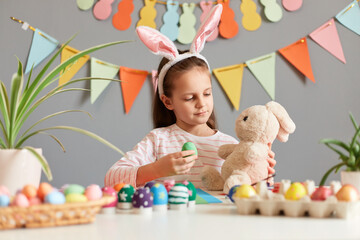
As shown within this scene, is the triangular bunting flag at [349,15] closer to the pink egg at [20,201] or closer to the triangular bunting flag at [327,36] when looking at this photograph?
the triangular bunting flag at [327,36]

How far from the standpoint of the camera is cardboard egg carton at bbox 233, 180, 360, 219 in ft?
2.10

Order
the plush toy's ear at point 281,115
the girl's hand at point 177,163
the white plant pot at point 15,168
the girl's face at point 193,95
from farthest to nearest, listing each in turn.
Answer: the girl's face at point 193,95 < the plush toy's ear at point 281,115 < the girl's hand at point 177,163 < the white plant pot at point 15,168

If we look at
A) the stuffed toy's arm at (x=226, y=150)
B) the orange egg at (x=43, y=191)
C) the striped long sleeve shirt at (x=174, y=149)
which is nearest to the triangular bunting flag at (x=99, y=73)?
the striped long sleeve shirt at (x=174, y=149)

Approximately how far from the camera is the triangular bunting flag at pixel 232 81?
2.06 m

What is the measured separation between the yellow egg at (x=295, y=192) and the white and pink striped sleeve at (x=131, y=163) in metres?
0.64

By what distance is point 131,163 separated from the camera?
1344mm

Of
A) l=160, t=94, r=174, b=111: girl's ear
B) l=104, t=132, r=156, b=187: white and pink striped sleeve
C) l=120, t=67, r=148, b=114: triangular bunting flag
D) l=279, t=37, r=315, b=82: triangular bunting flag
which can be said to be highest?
l=279, t=37, r=315, b=82: triangular bunting flag

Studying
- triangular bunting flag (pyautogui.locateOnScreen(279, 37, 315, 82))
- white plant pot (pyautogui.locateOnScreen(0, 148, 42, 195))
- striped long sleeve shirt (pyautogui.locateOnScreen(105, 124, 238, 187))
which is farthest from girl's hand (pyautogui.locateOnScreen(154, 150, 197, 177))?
triangular bunting flag (pyautogui.locateOnScreen(279, 37, 315, 82))

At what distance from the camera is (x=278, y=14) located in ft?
6.85

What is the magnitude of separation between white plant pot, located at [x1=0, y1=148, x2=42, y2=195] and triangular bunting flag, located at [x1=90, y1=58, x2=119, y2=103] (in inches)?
45.6

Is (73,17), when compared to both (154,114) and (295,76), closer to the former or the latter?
(154,114)

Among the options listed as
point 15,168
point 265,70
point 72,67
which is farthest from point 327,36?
point 15,168

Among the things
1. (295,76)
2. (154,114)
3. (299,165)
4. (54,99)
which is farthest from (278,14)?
(54,99)

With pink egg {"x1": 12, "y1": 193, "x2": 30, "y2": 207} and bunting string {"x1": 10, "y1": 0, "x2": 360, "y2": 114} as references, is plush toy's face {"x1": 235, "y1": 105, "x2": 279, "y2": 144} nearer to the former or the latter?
pink egg {"x1": 12, "y1": 193, "x2": 30, "y2": 207}
